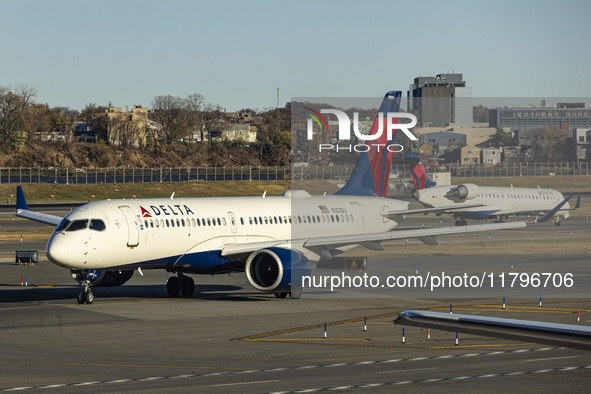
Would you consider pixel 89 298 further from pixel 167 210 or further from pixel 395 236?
pixel 395 236

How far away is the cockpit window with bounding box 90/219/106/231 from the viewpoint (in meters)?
37.1

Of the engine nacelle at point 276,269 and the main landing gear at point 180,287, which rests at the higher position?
the engine nacelle at point 276,269

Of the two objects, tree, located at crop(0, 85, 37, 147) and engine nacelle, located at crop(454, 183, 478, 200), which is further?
tree, located at crop(0, 85, 37, 147)

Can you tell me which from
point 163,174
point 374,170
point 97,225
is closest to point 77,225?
point 97,225

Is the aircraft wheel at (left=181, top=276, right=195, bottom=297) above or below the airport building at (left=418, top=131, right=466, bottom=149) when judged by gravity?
below

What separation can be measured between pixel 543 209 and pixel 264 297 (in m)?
32.2

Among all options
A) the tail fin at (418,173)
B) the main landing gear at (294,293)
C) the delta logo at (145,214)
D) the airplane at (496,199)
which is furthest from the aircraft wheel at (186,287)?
the tail fin at (418,173)

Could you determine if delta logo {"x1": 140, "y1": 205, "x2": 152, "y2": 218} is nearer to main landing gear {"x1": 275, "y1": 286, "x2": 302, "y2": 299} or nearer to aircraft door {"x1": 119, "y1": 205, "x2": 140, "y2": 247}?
aircraft door {"x1": 119, "y1": 205, "x2": 140, "y2": 247}

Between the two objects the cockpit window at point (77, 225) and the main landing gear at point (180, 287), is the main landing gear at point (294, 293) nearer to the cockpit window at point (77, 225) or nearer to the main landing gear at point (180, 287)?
the main landing gear at point (180, 287)

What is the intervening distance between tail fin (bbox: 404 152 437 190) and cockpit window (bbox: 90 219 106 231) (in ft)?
126

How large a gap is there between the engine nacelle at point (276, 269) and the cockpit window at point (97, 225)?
656cm

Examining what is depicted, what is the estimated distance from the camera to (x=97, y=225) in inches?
1467

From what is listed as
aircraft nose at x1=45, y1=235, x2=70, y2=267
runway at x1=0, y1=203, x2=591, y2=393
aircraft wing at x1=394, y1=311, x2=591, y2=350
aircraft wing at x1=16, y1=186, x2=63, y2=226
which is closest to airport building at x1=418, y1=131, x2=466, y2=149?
runway at x1=0, y1=203, x2=591, y2=393

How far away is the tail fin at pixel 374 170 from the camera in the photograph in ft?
171
